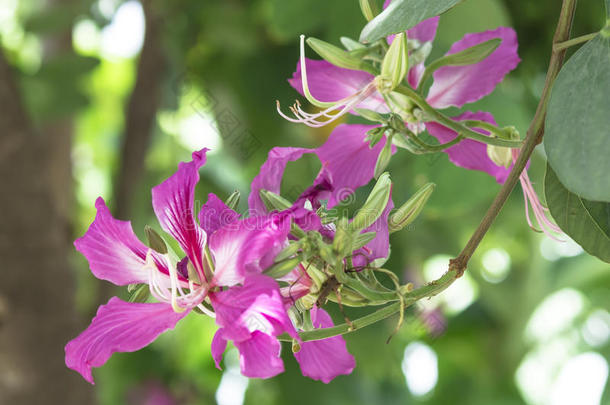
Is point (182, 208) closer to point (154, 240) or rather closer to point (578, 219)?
point (154, 240)

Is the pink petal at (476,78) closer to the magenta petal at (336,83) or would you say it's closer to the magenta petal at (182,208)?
the magenta petal at (336,83)

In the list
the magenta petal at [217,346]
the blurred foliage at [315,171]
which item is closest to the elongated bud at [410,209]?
the magenta petal at [217,346]

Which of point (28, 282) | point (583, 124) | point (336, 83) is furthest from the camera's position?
point (28, 282)

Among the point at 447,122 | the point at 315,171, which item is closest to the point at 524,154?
the point at 447,122

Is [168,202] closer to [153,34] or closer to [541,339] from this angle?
[153,34]

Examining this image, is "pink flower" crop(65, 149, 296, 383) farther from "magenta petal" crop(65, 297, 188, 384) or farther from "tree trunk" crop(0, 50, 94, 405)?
"tree trunk" crop(0, 50, 94, 405)

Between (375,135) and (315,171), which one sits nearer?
(375,135)
